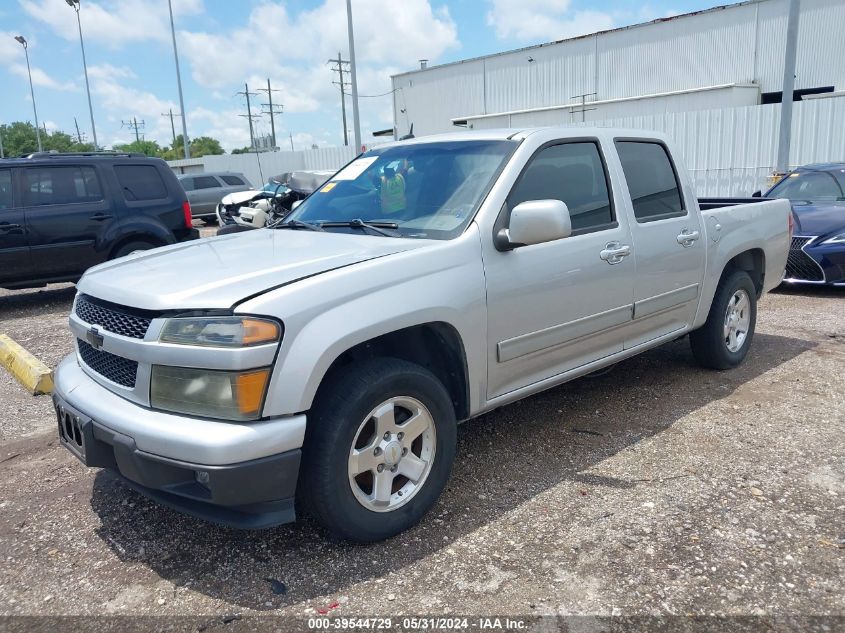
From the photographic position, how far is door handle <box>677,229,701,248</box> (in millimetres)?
4692

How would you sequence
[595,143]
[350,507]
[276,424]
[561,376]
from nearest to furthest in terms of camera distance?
[276,424]
[350,507]
[561,376]
[595,143]

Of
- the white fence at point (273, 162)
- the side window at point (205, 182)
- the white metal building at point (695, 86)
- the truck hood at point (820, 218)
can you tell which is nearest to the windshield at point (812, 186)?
the truck hood at point (820, 218)

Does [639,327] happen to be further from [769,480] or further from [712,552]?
[712,552]

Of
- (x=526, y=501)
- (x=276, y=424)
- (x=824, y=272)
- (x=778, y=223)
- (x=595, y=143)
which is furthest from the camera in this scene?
(x=824, y=272)

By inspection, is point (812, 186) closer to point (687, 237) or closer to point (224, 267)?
point (687, 237)

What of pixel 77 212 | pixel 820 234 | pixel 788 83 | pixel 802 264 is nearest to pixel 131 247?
pixel 77 212

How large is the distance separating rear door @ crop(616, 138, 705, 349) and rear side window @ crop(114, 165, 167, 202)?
695 cm

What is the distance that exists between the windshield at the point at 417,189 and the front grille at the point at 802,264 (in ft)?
19.3

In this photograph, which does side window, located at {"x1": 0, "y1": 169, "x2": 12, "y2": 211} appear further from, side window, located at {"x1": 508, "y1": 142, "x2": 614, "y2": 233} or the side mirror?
the side mirror

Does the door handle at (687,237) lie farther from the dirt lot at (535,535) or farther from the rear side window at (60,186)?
the rear side window at (60,186)

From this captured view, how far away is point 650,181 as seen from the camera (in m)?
4.69

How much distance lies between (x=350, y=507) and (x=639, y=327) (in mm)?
2374

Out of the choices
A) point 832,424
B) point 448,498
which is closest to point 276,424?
point 448,498

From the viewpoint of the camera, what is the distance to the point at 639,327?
176 inches
